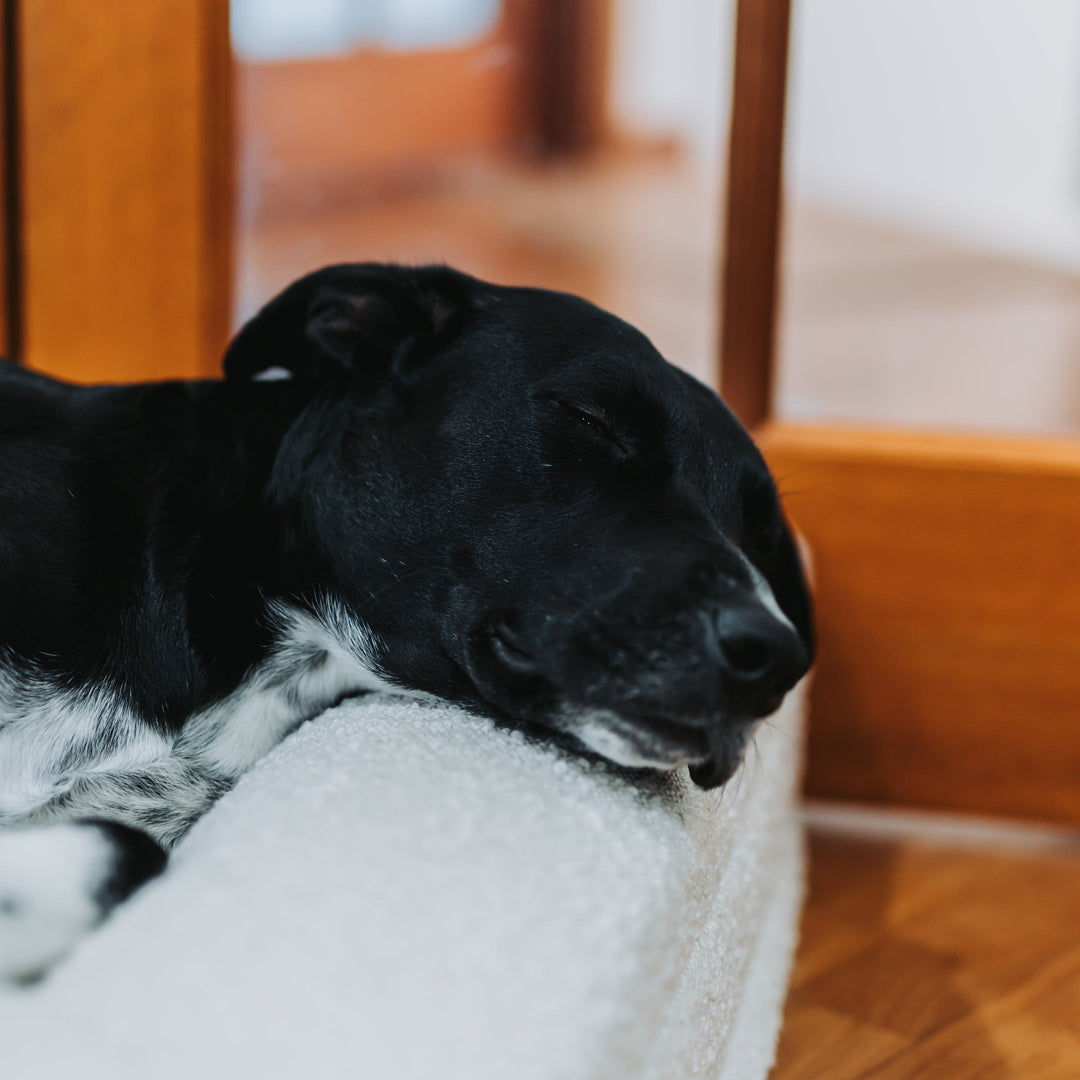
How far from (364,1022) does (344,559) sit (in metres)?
0.49

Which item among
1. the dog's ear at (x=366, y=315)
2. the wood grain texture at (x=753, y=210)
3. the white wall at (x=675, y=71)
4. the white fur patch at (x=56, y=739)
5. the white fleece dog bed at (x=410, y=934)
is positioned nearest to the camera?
the white fleece dog bed at (x=410, y=934)

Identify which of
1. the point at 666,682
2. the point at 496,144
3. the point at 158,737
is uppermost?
the point at 496,144

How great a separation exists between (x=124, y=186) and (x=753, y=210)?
92 centimetres

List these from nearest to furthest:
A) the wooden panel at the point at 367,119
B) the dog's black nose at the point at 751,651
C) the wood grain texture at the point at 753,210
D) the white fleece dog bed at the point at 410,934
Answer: the white fleece dog bed at the point at 410,934
the dog's black nose at the point at 751,651
the wood grain texture at the point at 753,210
the wooden panel at the point at 367,119

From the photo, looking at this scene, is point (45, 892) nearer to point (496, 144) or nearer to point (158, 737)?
point (158, 737)

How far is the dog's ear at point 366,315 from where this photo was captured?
4.33 feet

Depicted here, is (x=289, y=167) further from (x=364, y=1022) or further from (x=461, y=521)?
(x=364, y=1022)

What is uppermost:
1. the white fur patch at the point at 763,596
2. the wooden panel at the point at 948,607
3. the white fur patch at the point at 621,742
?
the white fur patch at the point at 763,596

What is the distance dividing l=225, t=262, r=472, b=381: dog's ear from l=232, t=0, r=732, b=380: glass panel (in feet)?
2.26

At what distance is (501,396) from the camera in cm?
123

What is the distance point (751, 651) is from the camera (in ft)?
3.35

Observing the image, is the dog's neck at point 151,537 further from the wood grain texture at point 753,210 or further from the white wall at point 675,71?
the white wall at point 675,71

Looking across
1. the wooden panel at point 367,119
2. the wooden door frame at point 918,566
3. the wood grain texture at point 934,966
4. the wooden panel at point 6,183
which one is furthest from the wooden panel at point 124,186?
the wood grain texture at point 934,966

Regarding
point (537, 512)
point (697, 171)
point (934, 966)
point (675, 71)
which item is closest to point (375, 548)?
point (537, 512)
